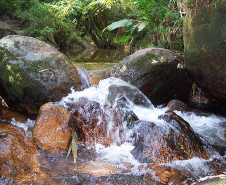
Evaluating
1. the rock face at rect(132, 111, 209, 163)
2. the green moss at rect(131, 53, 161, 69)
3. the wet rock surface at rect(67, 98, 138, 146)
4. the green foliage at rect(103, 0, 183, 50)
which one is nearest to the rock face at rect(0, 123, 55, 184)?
the wet rock surface at rect(67, 98, 138, 146)

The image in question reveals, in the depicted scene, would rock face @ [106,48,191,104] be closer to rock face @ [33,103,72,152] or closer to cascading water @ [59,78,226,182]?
cascading water @ [59,78,226,182]

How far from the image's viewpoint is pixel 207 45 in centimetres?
352

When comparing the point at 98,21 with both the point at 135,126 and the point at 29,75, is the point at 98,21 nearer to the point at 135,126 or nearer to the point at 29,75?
the point at 29,75

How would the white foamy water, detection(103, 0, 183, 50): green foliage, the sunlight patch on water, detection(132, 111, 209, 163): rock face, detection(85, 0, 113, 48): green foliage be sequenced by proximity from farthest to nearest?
detection(85, 0, 113, 48): green foliage → detection(103, 0, 183, 50): green foliage → the sunlight patch on water → the white foamy water → detection(132, 111, 209, 163): rock face

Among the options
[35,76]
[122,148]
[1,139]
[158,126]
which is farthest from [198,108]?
[1,139]

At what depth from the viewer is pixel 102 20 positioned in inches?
490

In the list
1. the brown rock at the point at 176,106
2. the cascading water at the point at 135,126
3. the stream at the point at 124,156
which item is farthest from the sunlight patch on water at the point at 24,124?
the brown rock at the point at 176,106

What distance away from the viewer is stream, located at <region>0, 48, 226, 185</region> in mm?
2223

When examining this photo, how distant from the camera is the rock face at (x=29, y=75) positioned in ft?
12.7

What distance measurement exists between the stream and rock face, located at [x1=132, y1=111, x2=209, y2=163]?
56mm

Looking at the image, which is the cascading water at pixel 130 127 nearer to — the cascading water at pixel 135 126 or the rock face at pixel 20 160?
the cascading water at pixel 135 126

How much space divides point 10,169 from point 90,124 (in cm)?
126

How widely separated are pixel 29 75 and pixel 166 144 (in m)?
2.60

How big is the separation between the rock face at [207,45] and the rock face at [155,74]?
1.38ft
